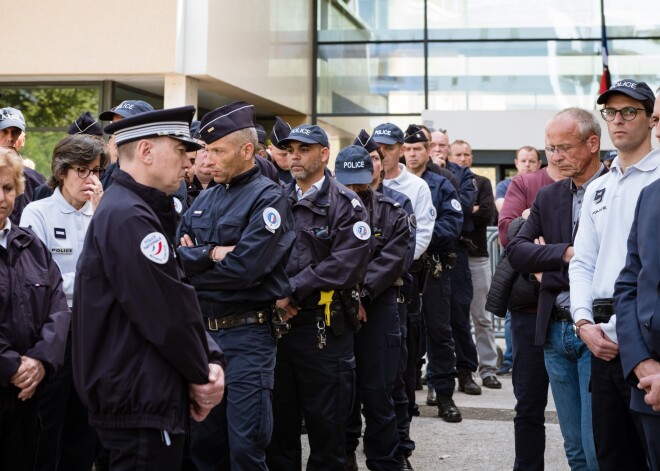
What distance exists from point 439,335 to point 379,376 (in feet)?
7.02

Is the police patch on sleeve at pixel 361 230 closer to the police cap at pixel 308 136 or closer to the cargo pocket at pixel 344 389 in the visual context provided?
the police cap at pixel 308 136

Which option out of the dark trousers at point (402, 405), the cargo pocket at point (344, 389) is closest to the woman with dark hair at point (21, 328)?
the cargo pocket at point (344, 389)

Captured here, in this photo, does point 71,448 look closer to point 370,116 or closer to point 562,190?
point 562,190

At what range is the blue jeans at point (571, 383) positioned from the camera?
4863 mm

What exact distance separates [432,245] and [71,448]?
3.88 meters

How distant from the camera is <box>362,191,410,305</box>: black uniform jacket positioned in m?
6.06

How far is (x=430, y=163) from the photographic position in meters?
8.69

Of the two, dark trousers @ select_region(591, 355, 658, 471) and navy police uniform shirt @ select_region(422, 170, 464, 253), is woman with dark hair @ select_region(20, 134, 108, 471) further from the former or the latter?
navy police uniform shirt @ select_region(422, 170, 464, 253)

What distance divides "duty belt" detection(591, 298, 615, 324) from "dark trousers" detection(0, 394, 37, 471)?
2.77m

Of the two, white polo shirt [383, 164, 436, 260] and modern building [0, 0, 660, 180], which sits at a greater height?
modern building [0, 0, 660, 180]

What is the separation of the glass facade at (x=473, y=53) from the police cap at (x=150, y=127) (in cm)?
1530

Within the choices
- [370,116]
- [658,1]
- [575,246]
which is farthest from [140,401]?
[658,1]

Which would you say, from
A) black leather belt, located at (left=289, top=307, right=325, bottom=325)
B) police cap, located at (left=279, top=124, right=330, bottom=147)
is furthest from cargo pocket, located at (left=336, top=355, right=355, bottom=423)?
police cap, located at (left=279, top=124, right=330, bottom=147)

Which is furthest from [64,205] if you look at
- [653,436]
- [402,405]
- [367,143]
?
[653,436]
